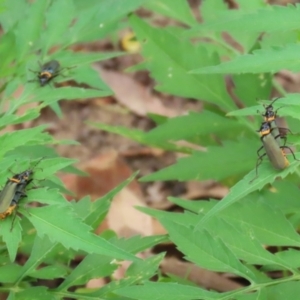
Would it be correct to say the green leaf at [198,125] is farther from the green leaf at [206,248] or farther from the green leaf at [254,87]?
the green leaf at [206,248]

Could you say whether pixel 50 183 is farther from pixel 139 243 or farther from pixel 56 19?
pixel 56 19

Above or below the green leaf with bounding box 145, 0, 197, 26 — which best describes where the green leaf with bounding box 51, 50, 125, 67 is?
below


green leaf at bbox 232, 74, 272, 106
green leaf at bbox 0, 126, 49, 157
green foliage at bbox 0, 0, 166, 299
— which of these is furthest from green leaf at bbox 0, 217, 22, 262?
green leaf at bbox 232, 74, 272, 106

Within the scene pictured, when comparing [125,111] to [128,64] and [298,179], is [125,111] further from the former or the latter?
[298,179]

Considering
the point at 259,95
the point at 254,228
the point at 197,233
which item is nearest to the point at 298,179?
the point at 259,95

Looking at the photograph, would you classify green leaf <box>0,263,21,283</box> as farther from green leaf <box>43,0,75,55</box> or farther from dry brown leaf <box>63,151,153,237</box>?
dry brown leaf <box>63,151,153,237</box>

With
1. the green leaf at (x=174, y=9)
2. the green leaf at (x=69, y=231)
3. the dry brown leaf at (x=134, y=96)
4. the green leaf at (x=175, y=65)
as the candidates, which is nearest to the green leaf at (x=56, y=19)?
the green leaf at (x=175, y=65)
